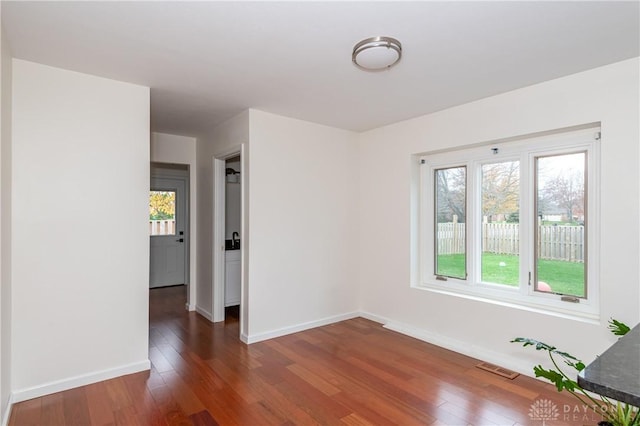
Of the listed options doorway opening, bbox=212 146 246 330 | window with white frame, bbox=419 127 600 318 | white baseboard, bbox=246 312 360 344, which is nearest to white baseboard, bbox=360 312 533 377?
white baseboard, bbox=246 312 360 344

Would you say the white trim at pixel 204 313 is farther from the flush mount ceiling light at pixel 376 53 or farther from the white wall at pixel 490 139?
the flush mount ceiling light at pixel 376 53

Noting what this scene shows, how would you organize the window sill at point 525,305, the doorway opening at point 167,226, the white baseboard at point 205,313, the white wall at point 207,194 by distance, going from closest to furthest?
the window sill at point 525,305 → the white wall at point 207,194 → the white baseboard at point 205,313 → the doorway opening at point 167,226

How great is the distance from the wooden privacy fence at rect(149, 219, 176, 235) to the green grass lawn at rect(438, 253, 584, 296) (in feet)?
16.8

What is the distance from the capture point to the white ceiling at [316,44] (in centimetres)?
190

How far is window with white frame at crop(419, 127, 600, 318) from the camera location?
2.89m

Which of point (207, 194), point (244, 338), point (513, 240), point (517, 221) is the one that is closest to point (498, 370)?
point (513, 240)

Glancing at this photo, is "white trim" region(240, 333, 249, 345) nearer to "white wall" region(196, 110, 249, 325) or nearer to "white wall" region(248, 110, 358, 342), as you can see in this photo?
"white wall" region(248, 110, 358, 342)

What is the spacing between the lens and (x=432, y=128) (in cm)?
381

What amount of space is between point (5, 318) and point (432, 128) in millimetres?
3988

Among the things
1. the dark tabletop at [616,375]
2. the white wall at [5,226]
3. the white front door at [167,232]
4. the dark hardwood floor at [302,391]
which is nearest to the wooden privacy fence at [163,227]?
the white front door at [167,232]

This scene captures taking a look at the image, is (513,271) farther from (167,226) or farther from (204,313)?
(167,226)

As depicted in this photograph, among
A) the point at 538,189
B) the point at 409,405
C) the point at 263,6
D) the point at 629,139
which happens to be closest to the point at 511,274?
the point at 538,189

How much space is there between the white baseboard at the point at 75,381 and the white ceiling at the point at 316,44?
241 cm

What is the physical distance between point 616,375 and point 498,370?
7.70 feet
